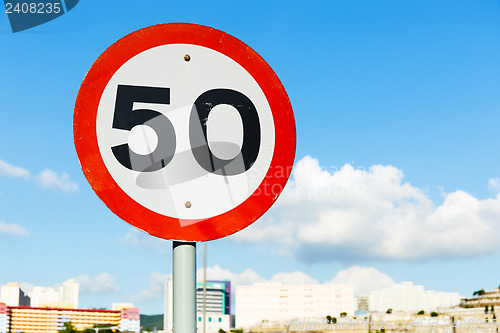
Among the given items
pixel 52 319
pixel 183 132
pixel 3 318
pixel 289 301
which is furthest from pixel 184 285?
pixel 52 319

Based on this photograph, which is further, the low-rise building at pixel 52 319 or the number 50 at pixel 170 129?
the low-rise building at pixel 52 319

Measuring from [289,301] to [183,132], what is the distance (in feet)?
585

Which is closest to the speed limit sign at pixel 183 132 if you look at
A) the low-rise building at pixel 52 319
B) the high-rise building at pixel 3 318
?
the high-rise building at pixel 3 318

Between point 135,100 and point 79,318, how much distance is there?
7396 inches

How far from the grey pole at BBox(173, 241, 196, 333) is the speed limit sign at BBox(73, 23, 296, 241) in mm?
75

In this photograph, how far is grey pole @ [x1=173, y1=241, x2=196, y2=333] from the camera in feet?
10.5

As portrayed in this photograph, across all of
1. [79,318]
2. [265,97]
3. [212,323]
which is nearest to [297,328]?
[212,323]

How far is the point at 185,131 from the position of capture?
3.30m

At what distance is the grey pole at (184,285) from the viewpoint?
3.21 m

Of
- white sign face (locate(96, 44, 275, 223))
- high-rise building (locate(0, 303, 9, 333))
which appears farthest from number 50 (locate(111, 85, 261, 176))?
high-rise building (locate(0, 303, 9, 333))

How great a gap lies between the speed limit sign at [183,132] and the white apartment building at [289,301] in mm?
170793

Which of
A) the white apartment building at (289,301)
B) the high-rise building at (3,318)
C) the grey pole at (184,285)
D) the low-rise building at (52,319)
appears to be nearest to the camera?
the grey pole at (184,285)

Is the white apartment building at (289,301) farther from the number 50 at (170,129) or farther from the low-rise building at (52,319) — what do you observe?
the number 50 at (170,129)

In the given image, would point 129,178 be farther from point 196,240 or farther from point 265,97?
point 265,97
